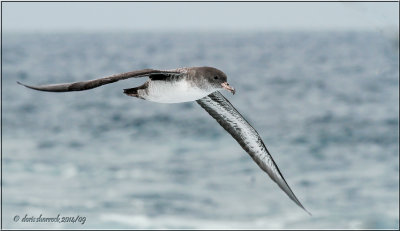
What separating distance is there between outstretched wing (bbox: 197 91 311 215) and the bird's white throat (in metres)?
1.37

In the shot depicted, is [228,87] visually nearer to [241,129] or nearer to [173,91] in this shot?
[173,91]

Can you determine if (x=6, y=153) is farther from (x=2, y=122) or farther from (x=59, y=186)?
(x=2, y=122)

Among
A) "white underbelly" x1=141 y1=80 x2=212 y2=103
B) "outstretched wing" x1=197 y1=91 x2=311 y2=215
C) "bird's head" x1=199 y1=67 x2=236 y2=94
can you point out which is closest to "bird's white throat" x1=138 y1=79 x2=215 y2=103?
"white underbelly" x1=141 y1=80 x2=212 y2=103

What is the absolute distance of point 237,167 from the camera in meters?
23.9

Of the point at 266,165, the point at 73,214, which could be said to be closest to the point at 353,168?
the point at 73,214

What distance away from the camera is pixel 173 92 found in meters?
8.67

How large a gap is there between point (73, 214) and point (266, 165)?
34.2 ft

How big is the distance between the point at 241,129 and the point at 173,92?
1.96m

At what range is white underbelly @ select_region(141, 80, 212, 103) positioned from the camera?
866 cm
